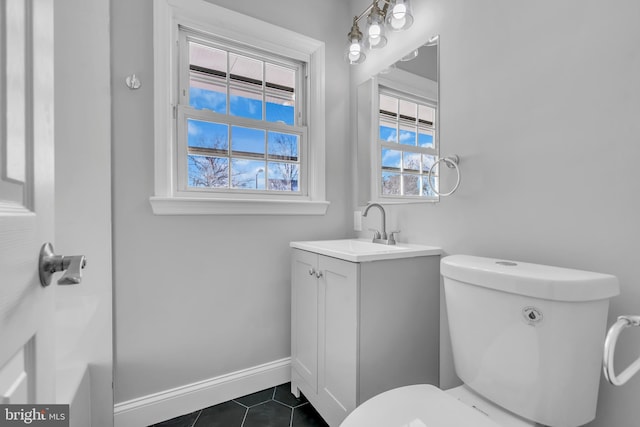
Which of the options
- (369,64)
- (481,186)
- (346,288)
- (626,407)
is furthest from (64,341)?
(369,64)

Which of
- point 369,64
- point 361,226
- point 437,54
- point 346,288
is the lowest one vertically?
point 346,288

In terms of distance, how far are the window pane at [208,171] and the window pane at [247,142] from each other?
0.10m

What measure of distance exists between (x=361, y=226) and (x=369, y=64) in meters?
1.01

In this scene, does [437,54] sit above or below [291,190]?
above

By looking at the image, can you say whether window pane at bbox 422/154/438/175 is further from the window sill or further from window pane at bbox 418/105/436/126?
the window sill

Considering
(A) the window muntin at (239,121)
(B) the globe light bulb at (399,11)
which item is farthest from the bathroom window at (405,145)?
(A) the window muntin at (239,121)

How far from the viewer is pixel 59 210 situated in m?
1.17

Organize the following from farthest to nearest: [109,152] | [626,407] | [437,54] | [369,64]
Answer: [369,64] → [437,54] → [109,152] → [626,407]

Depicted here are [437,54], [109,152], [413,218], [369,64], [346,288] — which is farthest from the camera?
[369,64]

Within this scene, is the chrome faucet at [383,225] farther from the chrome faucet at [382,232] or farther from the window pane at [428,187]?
the window pane at [428,187]

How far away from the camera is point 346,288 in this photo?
1.15 metres

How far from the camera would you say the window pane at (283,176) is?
173 centimetres

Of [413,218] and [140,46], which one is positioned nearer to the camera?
[140,46]

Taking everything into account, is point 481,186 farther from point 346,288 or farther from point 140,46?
point 140,46
